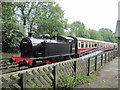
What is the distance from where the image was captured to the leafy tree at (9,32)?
16188 millimetres

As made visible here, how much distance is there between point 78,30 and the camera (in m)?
48.3

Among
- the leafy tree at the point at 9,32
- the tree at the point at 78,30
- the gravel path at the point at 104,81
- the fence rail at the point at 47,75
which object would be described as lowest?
the gravel path at the point at 104,81

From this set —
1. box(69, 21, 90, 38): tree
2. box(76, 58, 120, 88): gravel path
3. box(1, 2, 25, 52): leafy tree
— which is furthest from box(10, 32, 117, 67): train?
box(69, 21, 90, 38): tree

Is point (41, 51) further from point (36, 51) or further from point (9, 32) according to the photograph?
point (9, 32)

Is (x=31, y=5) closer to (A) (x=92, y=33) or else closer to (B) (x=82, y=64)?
(B) (x=82, y=64)

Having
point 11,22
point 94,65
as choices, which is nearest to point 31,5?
point 11,22

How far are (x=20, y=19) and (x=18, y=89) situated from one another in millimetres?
19651

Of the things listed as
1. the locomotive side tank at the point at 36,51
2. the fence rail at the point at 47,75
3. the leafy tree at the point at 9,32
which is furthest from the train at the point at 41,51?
the leafy tree at the point at 9,32

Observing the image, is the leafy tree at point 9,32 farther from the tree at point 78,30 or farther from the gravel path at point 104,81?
the tree at point 78,30

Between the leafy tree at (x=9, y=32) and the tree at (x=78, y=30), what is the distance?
1182 inches

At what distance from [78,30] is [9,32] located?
35.8m

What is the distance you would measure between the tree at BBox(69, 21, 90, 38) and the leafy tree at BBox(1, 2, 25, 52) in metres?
Result: 30.0

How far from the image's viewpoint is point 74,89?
12.7ft

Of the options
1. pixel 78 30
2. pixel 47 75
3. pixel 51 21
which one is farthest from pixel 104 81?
pixel 78 30
